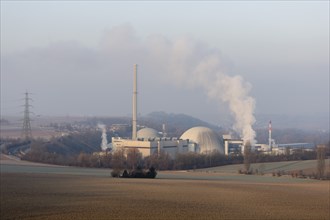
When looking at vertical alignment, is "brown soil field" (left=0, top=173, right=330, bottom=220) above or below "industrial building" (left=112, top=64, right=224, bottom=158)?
below

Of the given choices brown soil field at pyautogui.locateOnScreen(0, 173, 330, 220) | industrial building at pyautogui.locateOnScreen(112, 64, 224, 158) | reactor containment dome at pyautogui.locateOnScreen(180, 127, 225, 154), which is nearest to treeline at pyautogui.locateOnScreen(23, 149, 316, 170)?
industrial building at pyautogui.locateOnScreen(112, 64, 224, 158)

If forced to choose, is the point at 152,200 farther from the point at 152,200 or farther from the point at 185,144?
the point at 185,144

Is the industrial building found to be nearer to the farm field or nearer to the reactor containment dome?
the reactor containment dome

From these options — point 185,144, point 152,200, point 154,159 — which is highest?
point 185,144

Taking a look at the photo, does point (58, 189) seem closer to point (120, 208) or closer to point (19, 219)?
point (120, 208)

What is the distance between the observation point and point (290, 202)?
23.1 metres

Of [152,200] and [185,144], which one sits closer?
[152,200]

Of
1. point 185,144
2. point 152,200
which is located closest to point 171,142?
point 185,144

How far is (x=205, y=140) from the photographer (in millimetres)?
67250

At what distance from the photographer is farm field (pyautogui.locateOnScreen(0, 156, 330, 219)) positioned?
18.3 m

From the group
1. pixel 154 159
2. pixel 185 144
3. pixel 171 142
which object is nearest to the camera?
pixel 154 159

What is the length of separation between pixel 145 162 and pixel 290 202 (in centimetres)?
2902

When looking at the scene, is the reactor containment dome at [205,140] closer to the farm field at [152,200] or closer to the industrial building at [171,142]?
the industrial building at [171,142]

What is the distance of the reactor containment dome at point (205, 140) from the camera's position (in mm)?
65938
